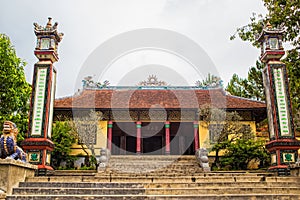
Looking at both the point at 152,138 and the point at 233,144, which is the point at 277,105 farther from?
the point at 152,138

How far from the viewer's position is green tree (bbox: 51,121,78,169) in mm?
14211

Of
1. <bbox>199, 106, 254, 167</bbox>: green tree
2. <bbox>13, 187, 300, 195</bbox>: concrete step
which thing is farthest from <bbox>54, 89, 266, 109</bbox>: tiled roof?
<bbox>13, 187, 300, 195</bbox>: concrete step

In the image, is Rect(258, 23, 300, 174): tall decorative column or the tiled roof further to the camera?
the tiled roof

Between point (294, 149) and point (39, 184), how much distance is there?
6317 mm

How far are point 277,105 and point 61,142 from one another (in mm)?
9891

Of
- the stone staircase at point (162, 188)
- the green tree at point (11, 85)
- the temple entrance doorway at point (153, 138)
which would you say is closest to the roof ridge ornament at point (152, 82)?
the temple entrance doorway at point (153, 138)

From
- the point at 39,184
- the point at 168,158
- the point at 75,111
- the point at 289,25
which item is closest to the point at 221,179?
the point at 39,184

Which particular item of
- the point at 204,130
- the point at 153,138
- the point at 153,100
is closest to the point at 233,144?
the point at 204,130

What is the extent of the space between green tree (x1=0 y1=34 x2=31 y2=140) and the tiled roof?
4.16 m

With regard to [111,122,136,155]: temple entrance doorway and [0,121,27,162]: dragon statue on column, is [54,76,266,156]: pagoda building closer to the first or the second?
[111,122,136,155]: temple entrance doorway

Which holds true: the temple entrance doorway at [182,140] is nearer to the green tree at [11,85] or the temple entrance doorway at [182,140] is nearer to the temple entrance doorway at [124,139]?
the temple entrance doorway at [124,139]

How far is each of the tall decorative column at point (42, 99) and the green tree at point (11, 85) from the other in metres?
2.79

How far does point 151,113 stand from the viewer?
1625 cm

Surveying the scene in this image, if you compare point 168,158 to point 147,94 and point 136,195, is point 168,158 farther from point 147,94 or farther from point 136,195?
point 136,195
